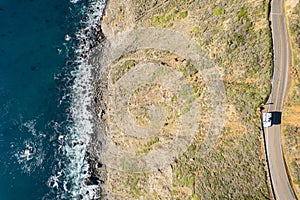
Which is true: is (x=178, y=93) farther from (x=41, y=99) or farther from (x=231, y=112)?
(x=41, y=99)

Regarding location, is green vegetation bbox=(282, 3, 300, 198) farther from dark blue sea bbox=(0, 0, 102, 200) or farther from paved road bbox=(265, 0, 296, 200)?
dark blue sea bbox=(0, 0, 102, 200)

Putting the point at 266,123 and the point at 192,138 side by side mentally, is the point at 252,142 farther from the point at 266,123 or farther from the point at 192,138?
the point at 192,138

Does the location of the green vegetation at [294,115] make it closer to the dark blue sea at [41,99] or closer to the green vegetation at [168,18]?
the green vegetation at [168,18]

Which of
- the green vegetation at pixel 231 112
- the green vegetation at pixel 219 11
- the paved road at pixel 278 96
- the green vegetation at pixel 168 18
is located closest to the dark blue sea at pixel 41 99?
the green vegetation at pixel 231 112

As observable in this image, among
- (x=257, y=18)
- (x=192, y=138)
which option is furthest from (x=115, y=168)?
(x=257, y=18)

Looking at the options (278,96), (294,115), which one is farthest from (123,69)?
(294,115)
